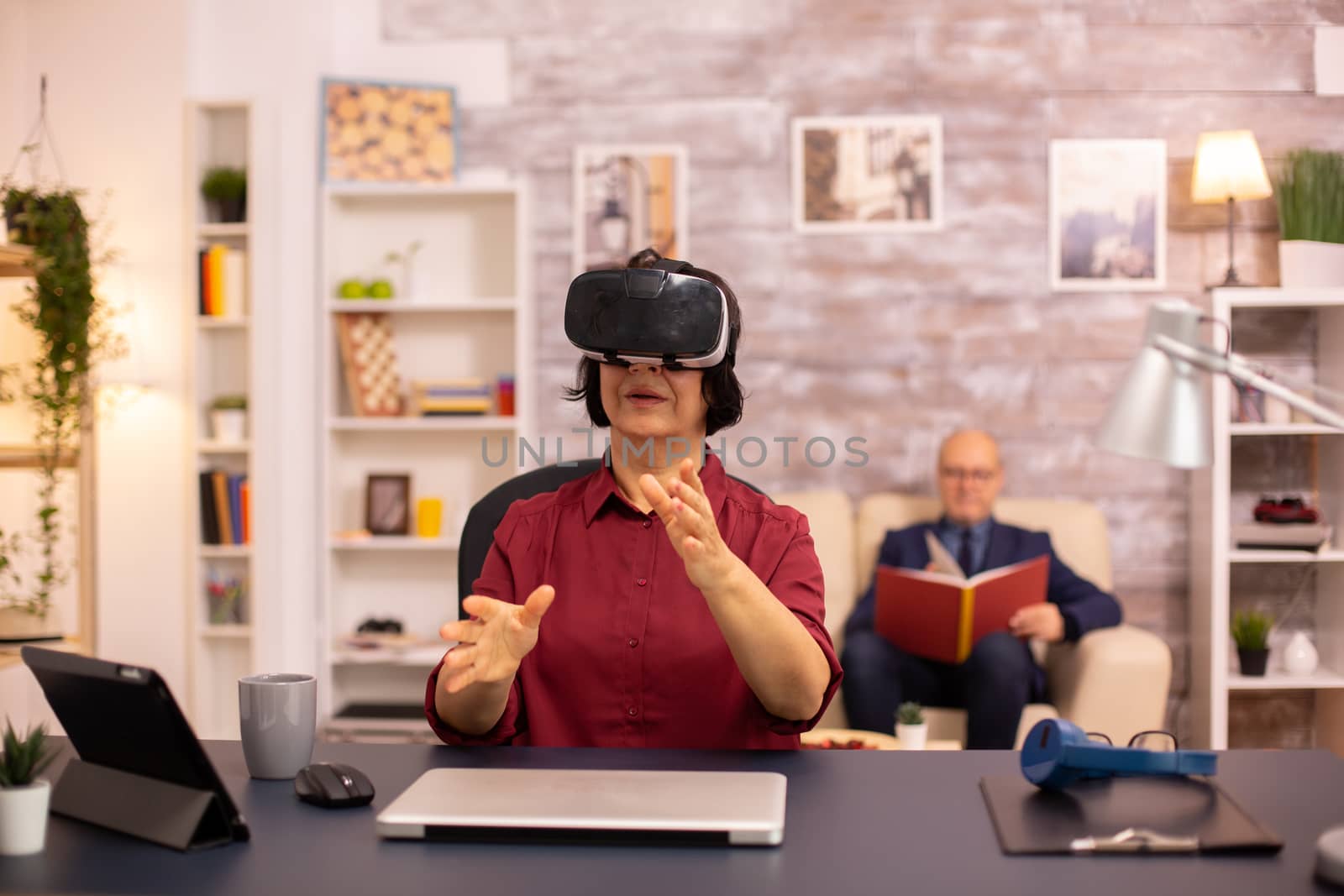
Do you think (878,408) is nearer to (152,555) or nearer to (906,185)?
(906,185)

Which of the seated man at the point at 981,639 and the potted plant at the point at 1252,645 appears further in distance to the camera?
the potted plant at the point at 1252,645

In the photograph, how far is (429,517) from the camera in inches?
157

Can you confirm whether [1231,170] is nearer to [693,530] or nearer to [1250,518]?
[1250,518]

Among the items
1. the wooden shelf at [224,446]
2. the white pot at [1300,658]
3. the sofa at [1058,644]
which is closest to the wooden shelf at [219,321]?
the wooden shelf at [224,446]

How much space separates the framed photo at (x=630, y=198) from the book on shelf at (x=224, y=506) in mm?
1314

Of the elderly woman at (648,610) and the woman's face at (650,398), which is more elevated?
the woman's face at (650,398)

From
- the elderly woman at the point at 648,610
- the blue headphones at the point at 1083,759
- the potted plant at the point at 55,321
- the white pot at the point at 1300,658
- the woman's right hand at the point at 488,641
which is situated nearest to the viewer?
the blue headphones at the point at 1083,759

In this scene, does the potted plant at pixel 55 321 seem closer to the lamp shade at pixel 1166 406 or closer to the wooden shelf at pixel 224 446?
the wooden shelf at pixel 224 446

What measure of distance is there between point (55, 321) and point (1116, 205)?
3.27 meters

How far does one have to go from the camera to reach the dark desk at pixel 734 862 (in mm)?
900

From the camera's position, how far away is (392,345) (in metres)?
4.06

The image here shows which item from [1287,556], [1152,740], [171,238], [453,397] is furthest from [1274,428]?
[171,238]

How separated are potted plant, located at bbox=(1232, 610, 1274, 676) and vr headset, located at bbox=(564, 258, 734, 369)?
2.88 metres

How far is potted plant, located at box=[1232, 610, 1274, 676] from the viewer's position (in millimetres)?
3658
